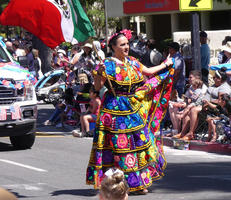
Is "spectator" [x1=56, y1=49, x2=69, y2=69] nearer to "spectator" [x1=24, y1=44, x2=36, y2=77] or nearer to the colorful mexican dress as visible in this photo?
"spectator" [x1=24, y1=44, x2=36, y2=77]

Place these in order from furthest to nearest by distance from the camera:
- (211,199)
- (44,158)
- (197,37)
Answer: (197,37) < (44,158) < (211,199)

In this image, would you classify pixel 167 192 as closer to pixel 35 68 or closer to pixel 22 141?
pixel 22 141

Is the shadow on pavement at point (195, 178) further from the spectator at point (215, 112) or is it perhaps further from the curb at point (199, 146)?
the spectator at point (215, 112)

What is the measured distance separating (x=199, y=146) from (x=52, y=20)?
406 cm

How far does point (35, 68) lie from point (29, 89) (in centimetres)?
1462

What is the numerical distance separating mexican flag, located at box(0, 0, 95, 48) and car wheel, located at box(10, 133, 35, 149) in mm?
3099

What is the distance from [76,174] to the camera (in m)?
11.0

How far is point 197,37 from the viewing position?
1530cm

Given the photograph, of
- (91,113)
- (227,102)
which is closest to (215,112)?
(227,102)

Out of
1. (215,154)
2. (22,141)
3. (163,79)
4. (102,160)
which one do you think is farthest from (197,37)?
(102,160)

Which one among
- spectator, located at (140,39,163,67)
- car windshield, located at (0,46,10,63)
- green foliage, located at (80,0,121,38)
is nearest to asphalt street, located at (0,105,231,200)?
car windshield, located at (0,46,10,63)

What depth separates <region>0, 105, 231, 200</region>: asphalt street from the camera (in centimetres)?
928

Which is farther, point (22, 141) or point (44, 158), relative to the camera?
point (22, 141)

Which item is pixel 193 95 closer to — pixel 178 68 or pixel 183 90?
pixel 178 68
